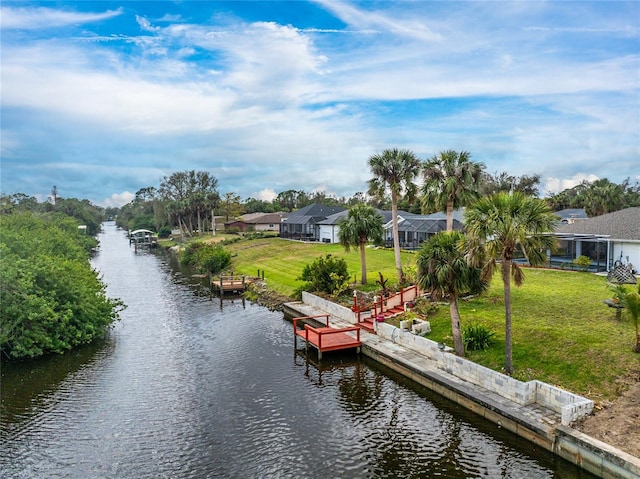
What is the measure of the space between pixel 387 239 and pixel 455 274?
38066 millimetres

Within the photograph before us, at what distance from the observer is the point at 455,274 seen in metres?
17.6

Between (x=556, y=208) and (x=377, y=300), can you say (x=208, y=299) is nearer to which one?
(x=377, y=300)

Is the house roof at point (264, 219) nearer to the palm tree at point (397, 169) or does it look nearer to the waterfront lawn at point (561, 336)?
the palm tree at point (397, 169)

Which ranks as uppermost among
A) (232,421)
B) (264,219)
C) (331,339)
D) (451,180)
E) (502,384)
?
(451,180)

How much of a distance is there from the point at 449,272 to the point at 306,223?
174 ft

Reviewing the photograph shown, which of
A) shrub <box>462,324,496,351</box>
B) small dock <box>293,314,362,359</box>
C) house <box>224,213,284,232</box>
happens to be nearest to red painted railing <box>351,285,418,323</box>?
small dock <box>293,314,362,359</box>

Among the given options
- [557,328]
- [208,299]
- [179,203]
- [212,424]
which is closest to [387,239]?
[208,299]

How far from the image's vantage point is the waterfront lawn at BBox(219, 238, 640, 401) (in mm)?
15000

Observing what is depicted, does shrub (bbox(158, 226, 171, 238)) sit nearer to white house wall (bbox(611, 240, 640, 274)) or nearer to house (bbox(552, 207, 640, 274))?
house (bbox(552, 207, 640, 274))

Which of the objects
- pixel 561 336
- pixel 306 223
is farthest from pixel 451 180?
pixel 306 223

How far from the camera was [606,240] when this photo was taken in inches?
1195

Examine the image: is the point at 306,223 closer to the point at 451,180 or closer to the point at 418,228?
the point at 418,228

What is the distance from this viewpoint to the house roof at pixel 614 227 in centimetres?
2969

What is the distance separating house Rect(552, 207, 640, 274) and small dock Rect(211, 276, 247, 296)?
1010 inches
